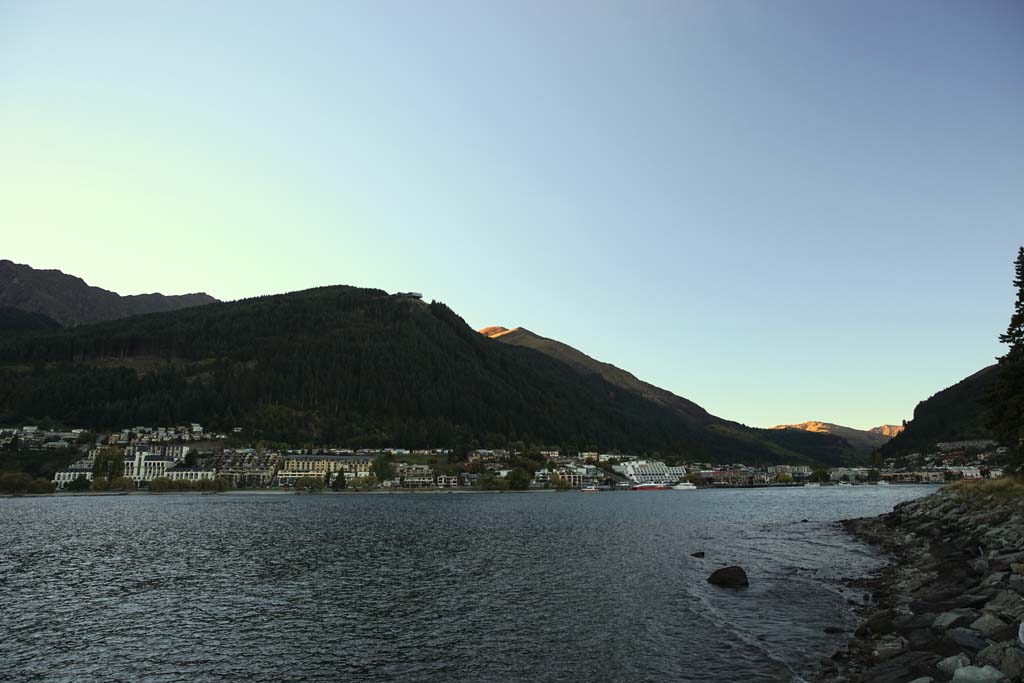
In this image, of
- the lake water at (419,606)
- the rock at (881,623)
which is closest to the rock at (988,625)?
the rock at (881,623)

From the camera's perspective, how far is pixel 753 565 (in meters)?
63.1

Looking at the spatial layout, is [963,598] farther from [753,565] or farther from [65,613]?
[65,613]

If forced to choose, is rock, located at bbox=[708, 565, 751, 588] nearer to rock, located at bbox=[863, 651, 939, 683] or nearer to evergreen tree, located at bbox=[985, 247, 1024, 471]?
rock, located at bbox=[863, 651, 939, 683]

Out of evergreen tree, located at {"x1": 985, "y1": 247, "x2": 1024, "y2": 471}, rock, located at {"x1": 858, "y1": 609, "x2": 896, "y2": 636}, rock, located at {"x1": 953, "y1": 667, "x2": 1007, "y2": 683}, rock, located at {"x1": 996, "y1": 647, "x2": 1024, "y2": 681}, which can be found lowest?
rock, located at {"x1": 858, "y1": 609, "x2": 896, "y2": 636}

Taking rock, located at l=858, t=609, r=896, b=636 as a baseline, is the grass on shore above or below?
above

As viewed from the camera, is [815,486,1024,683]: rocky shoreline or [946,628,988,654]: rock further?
[946,628,988,654]: rock

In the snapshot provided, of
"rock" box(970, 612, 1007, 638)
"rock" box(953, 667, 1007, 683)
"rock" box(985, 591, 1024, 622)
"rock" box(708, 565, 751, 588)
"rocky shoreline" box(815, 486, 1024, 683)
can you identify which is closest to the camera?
"rock" box(953, 667, 1007, 683)

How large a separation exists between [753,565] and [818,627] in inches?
1065

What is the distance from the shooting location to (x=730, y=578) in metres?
52.1

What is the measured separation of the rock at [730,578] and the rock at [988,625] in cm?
2530

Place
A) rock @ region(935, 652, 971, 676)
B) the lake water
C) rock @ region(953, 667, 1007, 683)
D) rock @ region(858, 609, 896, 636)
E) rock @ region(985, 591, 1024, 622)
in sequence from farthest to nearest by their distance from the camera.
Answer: rock @ region(858, 609, 896, 636), the lake water, rock @ region(985, 591, 1024, 622), rock @ region(935, 652, 971, 676), rock @ region(953, 667, 1007, 683)

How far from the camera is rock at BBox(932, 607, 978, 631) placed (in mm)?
29259

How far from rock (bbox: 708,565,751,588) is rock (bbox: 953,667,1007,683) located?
32.0 meters

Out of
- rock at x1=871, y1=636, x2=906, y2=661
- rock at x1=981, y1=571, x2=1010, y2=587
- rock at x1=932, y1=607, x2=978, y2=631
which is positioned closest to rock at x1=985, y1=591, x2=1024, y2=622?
rock at x1=932, y1=607, x2=978, y2=631
